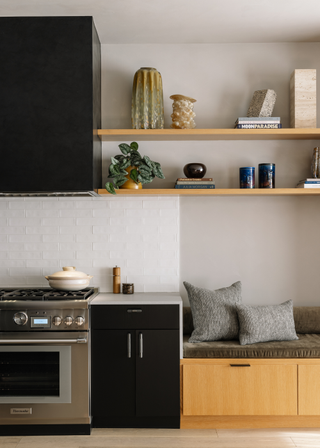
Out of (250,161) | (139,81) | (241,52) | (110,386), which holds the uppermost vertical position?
(241,52)

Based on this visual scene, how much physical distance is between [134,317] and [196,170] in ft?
4.04

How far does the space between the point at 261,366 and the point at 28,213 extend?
2214mm

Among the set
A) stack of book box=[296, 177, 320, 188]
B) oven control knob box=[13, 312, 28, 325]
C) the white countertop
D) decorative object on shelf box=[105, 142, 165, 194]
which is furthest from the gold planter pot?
stack of book box=[296, 177, 320, 188]

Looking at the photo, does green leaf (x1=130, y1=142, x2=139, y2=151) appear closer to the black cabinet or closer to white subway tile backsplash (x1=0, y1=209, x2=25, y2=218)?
white subway tile backsplash (x1=0, y1=209, x2=25, y2=218)

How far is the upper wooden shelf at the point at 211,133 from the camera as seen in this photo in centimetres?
296

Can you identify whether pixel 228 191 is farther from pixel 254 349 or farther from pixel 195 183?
pixel 254 349

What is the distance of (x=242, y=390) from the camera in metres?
2.68

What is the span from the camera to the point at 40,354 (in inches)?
104

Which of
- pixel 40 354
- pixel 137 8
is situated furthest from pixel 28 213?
pixel 137 8

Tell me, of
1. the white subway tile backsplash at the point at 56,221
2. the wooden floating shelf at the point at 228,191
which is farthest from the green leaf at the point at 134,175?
the white subway tile backsplash at the point at 56,221

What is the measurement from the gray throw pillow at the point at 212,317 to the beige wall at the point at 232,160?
369 millimetres

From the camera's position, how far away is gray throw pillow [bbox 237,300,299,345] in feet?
9.03

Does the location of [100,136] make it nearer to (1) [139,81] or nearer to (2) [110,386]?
(1) [139,81]

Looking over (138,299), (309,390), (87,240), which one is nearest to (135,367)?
(138,299)
